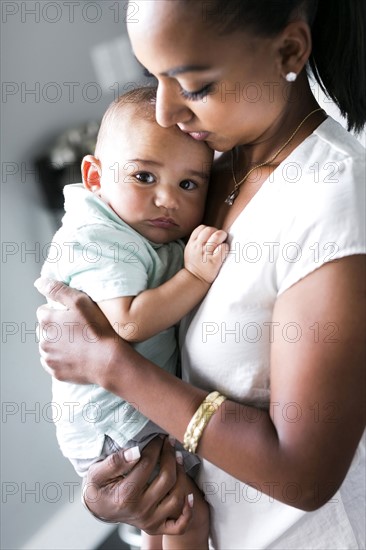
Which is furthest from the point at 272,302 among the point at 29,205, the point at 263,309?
the point at 29,205

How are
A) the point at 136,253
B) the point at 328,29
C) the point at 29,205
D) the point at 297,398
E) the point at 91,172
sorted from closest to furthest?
the point at 297,398
the point at 328,29
the point at 136,253
the point at 91,172
the point at 29,205

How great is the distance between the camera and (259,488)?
1000 mm

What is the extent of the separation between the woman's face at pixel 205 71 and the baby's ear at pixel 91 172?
0.79 feet

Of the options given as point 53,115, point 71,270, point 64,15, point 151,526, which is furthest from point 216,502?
point 64,15

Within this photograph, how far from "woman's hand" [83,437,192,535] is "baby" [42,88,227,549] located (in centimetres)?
3

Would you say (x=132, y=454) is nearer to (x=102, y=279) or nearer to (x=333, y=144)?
(x=102, y=279)

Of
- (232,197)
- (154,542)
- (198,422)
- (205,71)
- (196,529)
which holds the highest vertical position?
(205,71)

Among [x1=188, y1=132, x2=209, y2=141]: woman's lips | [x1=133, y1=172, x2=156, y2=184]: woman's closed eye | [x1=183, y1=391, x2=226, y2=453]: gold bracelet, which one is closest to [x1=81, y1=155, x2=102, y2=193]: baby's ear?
[x1=133, y1=172, x2=156, y2=184]: woman's closed eye

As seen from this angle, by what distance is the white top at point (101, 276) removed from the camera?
1.11m

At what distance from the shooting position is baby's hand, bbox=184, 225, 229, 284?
3.49 ft

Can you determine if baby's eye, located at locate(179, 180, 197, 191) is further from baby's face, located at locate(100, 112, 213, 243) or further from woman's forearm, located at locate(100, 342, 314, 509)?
woman's forearm, located at locate(100, 342, 314, 509)

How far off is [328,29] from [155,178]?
35cm

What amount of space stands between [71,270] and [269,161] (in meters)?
0.36

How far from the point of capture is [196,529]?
1225 mm
